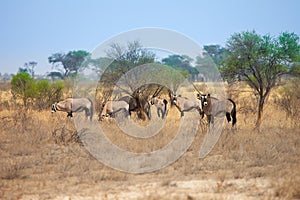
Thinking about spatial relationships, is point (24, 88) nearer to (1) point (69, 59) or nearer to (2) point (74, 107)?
(2) point (74, 107)

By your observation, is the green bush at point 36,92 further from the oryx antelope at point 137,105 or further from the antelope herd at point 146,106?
the oryx antelope at point 137,105

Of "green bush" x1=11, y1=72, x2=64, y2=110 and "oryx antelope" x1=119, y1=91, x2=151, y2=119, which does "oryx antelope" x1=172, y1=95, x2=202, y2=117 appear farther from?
"green bush" x1=11, y1=72, x2=64, y2=110

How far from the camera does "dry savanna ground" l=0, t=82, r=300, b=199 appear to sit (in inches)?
243

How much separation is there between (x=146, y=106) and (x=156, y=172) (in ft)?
31.6

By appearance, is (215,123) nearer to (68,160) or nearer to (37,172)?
(68,160)

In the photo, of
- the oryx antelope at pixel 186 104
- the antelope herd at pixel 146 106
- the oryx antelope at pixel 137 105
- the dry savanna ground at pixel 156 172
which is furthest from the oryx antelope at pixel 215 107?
the oryx antelope at pixel 137 105

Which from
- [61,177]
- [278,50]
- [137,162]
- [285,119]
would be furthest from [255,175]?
[285,119]

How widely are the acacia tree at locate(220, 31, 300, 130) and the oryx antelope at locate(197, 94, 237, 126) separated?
0.89m

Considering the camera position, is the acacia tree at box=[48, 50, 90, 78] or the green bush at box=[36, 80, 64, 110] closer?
the green bush at box=[36, 80, 64, 110]

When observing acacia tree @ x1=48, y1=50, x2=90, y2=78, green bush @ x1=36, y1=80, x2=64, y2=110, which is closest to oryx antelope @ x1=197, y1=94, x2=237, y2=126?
green bush @ x1=36, y1=80, x2=64, y2=110

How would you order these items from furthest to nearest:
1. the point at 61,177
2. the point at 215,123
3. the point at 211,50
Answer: the point at 211,50, the point at 215,123, the point at 61,177

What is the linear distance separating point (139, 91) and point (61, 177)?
9.89 meters

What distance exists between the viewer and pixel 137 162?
8336mm

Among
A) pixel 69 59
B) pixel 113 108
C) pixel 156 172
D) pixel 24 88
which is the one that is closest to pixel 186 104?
pixel 113 108
